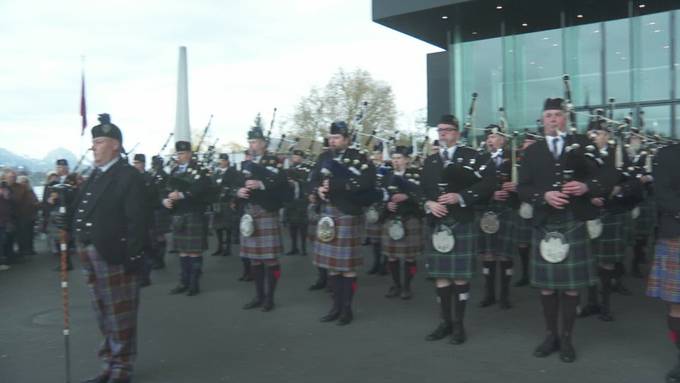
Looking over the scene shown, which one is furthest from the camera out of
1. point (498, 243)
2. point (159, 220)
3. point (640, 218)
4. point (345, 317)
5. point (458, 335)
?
point (159, 220)

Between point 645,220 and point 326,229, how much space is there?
13.9 feet

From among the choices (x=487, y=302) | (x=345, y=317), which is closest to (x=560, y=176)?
(x=487, y=302)

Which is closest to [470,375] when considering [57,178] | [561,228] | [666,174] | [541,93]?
[561,228]

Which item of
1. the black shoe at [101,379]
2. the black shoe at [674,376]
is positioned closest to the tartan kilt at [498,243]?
the black shoe at [674,376]

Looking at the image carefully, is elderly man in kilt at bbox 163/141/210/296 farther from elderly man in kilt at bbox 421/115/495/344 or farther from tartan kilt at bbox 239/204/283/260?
elderly man in kilt at bbox 421/115/495/344

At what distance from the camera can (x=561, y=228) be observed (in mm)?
3787

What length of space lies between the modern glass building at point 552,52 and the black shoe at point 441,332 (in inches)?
361

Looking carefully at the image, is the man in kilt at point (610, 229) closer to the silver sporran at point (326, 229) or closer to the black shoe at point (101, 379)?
the silver sporran at point (326, 229)

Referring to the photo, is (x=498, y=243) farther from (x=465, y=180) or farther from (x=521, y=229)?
(x=465, y=180)

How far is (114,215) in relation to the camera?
141 inches

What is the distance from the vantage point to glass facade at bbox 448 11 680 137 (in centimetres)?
1255

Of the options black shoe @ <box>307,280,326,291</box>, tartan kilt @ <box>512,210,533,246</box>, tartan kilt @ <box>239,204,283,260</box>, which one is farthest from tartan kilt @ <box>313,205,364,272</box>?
tartan kilt @ <box>512,210,533,246</box>

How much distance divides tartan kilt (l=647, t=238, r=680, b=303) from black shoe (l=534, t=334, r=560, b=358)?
0.69 m

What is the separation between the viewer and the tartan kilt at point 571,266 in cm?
374
